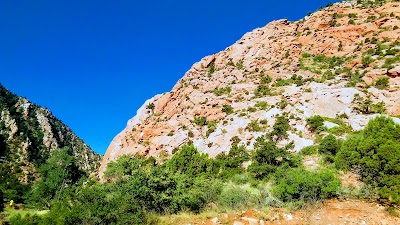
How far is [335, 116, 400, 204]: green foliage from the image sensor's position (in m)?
14.3

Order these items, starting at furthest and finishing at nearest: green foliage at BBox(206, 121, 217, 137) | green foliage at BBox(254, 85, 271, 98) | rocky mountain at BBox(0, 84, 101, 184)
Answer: rocky mountain at BBox(0, 84, 101, 184), green foliage at BBox(254, 85, 271, 98), green foliage at BBox(206, 121, 217, 137)

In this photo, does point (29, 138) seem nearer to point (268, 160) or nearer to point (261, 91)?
point (261, 91)

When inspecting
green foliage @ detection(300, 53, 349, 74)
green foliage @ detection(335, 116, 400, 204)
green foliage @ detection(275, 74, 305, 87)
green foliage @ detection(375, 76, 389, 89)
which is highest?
→ green foliage @ detection(300, 53, 349, 74)

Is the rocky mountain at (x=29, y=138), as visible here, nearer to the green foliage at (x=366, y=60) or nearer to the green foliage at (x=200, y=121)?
the green foliage at (x=200, y=121)

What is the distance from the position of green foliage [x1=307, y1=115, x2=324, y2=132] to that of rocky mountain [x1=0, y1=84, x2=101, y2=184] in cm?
5445

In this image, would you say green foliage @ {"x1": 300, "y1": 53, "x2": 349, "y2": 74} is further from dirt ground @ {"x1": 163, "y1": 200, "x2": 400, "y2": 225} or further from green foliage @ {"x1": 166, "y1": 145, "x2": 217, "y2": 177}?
dirt ground @ {"x1": 163, "y1": 200, "x2": 400, "y2": 225}

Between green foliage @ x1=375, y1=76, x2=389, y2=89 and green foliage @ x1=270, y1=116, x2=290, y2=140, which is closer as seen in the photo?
green foliage @ x1=270, y1=116, x2=290, y2=140

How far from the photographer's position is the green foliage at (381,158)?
1426 centimetres

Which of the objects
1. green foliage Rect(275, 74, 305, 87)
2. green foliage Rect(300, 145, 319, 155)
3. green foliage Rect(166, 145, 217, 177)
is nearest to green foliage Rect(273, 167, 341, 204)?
green foliage Rect(166, 145, 217, 177)

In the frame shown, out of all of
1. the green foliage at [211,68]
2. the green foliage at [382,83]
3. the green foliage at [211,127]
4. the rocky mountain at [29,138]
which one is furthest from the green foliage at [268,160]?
the rocky mountain at [29,138]

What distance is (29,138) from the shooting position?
76.6 m

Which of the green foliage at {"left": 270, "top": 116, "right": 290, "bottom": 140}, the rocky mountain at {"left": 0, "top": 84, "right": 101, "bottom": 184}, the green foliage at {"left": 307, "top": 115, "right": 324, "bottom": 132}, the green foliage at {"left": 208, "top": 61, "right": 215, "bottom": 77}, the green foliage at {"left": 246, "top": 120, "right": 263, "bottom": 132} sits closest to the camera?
the green foliage at {"left": 307, "top": 115, "right": 324, "bottom": 132}

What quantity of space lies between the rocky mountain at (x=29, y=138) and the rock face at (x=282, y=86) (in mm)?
28801

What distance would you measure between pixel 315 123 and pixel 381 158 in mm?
16087
